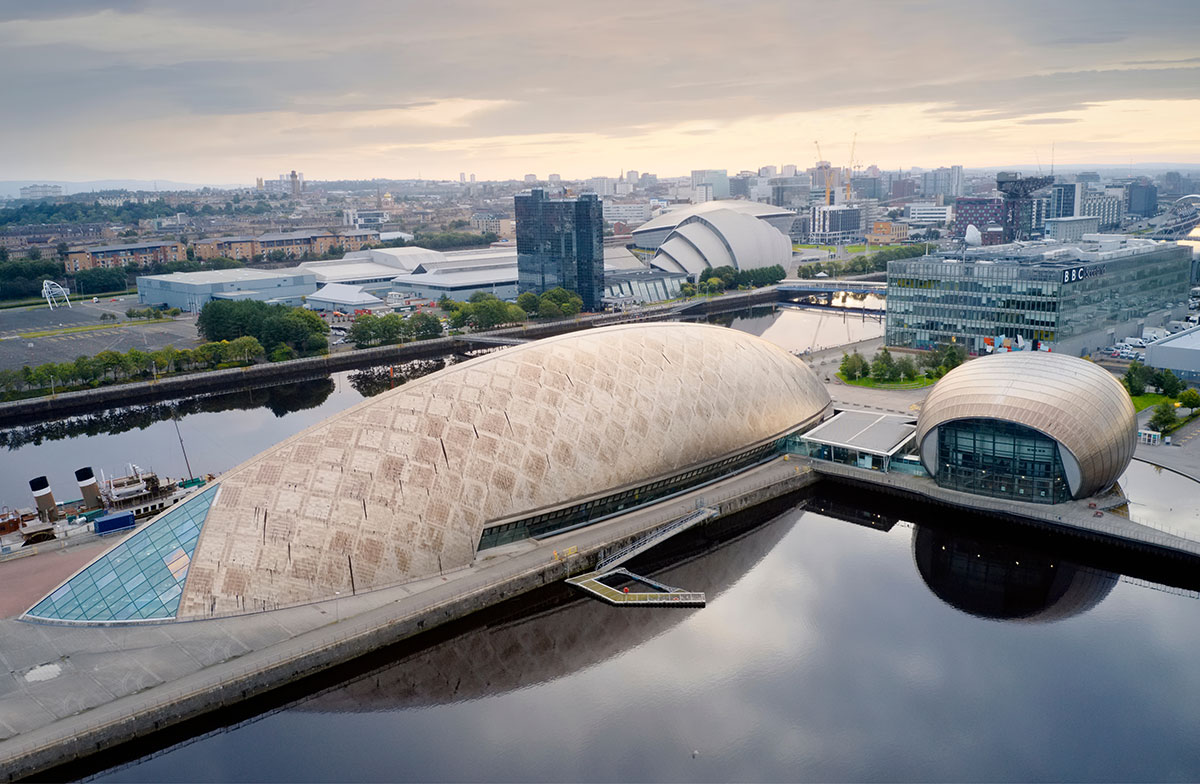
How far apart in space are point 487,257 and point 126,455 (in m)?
80.6

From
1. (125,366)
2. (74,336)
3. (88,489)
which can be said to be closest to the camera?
(88,489)

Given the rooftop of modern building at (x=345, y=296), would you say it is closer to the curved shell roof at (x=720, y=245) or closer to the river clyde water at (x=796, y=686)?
the curved shell roof at (x=720, y=245)

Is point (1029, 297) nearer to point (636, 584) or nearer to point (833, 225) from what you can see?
point (636, 584)

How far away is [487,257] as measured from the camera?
12700 centimetres

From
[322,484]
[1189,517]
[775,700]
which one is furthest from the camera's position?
[1189,517]

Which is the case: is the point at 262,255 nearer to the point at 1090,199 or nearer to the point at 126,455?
the point at 126,455

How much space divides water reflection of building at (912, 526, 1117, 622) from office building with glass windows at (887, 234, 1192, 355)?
109ft

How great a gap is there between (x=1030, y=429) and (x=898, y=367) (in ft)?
77.8

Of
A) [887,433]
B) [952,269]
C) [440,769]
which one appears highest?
[952,269]

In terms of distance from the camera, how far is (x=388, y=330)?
79812 millimetres

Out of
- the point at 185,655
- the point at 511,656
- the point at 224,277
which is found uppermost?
the point at 224,277

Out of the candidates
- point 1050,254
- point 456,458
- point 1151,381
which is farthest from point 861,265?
point 456,458

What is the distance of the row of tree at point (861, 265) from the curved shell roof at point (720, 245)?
454 centimetres

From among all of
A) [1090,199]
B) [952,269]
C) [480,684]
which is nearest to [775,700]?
[480,684]
